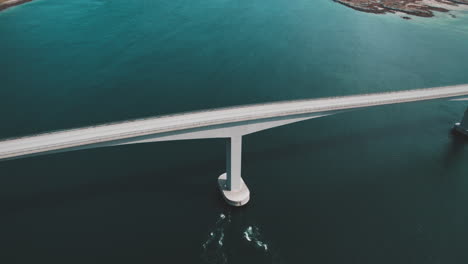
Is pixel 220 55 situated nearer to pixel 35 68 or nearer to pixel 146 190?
pixel 35 68

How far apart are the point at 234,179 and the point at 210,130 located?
8.07 meters

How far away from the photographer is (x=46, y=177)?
43438 mm

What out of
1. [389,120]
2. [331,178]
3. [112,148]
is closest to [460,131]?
[389,120]

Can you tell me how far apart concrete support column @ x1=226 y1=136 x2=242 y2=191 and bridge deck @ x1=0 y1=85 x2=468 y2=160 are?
10.6 ft

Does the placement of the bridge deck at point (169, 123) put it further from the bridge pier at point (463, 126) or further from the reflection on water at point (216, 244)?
the bridge pier at point (463, 126)

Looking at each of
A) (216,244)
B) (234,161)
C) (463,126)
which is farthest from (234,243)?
(463,126)

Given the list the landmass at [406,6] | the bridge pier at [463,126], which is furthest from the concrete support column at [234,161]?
the landmass at [406,6]

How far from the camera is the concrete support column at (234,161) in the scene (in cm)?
3684

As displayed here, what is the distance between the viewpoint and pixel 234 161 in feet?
124

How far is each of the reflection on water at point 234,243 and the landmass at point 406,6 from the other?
386ft

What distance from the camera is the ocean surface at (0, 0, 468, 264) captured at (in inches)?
1436

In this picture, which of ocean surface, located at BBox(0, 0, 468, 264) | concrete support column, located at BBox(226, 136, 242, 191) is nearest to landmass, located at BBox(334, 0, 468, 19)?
ocean surface, located at BBox(0, 0, 468, 264)

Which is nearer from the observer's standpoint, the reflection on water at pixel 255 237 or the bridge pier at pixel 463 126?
the reflection on water at pixel 255 237

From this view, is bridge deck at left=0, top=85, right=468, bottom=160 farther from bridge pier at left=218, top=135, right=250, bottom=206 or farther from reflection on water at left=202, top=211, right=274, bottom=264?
reflection on water at left=202, top=211, right=274, bottom=264
